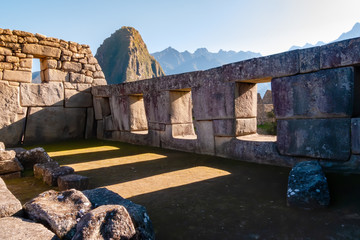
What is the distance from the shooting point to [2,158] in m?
3.99

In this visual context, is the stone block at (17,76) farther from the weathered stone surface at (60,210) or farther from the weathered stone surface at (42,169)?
the weathered stone surface at (60,210)

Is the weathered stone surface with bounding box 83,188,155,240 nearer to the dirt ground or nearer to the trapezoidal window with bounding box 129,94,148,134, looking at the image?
the dirt ground

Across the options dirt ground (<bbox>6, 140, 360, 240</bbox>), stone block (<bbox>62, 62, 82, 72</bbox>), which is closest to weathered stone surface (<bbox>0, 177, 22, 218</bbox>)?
dirt ground (<bbox>6, 140, 360, 240</bbox>)

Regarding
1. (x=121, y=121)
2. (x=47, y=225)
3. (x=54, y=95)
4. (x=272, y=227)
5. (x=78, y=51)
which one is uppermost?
(x=78, y=51)

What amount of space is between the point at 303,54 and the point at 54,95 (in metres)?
6.87

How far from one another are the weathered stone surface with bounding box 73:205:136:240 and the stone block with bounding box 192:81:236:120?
3365mm

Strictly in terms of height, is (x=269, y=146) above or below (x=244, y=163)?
above

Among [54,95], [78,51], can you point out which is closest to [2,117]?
[54,95]

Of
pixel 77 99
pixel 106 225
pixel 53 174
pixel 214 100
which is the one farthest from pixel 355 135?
pixel 77 99

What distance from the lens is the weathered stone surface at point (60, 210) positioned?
1.79 meters

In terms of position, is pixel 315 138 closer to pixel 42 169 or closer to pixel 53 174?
pixel 53 174

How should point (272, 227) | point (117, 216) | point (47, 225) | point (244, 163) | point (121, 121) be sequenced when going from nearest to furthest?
point (117, 216), point (47, 225), point (272, 227), point (244, 163), point (121, 121)

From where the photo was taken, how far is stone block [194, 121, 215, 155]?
518cm

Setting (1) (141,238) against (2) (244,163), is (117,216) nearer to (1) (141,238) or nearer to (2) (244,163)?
(1) (141,238)
